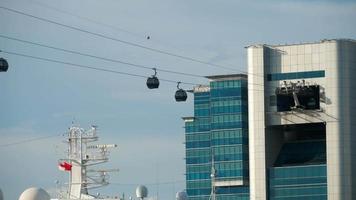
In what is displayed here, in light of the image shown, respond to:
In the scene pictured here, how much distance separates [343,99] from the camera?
18262 centimetres

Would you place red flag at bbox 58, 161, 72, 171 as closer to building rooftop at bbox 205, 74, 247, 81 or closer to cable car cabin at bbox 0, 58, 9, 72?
cable car cabin at bbox 0, 58, 9, 72

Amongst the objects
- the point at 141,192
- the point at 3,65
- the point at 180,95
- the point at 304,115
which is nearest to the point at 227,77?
the point at 304,115

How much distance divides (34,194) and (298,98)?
8188cm

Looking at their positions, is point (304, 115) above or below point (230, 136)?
above

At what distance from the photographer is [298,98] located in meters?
182

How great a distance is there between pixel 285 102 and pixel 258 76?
18.6 ft

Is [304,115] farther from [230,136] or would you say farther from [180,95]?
[180,95]

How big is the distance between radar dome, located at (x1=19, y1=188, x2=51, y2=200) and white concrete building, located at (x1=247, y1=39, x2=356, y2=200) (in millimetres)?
78887

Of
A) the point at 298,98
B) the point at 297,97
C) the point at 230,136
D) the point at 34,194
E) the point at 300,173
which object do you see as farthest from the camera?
the point at 230,136

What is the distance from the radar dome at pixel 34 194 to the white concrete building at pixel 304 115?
78887 mm

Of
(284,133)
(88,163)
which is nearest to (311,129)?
(284,133)

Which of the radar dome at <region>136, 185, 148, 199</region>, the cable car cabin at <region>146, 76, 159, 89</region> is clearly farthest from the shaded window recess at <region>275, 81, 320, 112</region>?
the cable car cabin at <region>146, 76, 159, 89</region>

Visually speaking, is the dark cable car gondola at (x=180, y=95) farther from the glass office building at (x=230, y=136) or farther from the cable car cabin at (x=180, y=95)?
the glass office building at (x=230, y=136)

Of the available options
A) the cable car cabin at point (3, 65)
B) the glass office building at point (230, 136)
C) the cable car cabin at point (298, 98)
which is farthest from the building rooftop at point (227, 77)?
the cable car cabin at point (3, 65)
